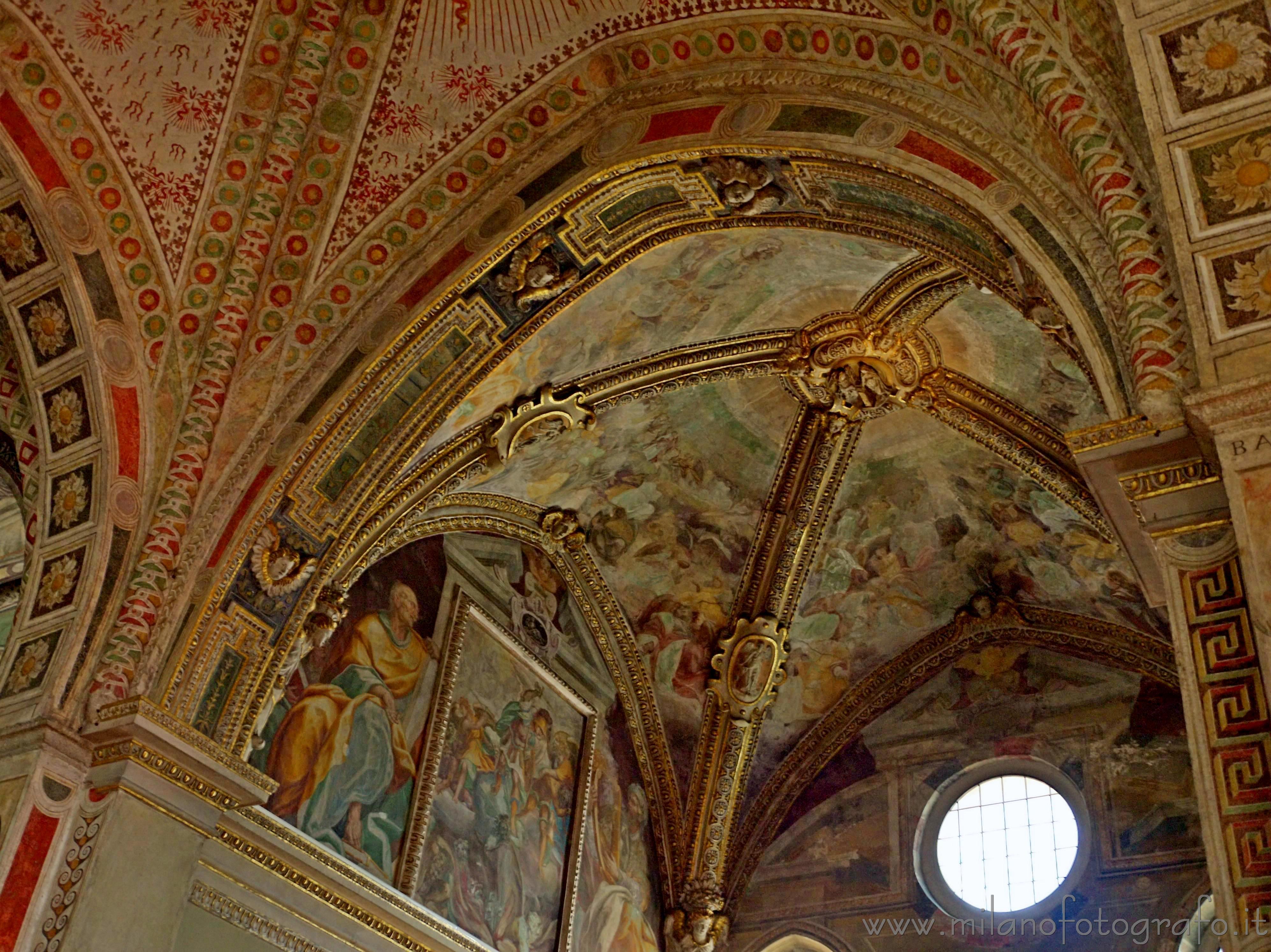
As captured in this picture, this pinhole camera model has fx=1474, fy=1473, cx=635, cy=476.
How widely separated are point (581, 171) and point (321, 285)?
1.94m

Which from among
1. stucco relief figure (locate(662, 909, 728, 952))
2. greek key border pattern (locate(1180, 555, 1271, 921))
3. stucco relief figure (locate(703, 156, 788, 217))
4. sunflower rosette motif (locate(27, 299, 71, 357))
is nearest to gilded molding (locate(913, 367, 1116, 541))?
stucco relief figure (locate(703, 156, 788, 217))

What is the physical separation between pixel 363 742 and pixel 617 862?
11.4ft

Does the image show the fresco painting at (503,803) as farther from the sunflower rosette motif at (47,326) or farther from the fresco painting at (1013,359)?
the fresco painting at (1013,359)

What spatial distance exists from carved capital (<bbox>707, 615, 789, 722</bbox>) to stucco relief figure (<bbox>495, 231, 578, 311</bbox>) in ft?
14.9

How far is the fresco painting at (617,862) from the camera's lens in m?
12.9

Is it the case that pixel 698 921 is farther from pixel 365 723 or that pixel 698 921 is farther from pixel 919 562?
pixel 365 723

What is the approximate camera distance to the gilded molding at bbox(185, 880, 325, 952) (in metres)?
8.97

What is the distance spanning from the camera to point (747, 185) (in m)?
9.41

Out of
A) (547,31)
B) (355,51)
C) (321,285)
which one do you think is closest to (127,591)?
(321,285)

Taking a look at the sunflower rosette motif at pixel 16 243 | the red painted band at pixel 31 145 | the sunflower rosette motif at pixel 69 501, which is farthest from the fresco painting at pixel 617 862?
the red painted band at pixel 31 145

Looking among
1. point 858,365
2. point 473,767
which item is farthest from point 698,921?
point 858,365

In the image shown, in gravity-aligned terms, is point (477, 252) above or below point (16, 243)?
above

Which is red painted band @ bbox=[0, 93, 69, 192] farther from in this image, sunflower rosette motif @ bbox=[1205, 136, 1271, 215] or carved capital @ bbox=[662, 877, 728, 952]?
carved capital @ bbox=[662, 877, 728, 952]

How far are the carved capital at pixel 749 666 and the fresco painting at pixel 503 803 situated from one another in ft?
4.76
